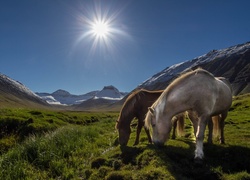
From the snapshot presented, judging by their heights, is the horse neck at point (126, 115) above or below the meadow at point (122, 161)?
above

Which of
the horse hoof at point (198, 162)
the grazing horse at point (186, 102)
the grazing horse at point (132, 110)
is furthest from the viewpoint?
the grazing horse at point (132, 110)

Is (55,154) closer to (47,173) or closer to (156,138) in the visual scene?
(47,173)

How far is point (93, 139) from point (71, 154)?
4.58 meters

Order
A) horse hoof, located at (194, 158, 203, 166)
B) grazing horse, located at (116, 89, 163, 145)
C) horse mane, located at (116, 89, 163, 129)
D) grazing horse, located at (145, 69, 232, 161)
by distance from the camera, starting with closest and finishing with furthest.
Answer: horse hoof, located at (194, 158, 203, 166), grazing horse, located at (145, 69, 232, 161), grazing horse, located at (116, 89, 163, 145), horse mane, located at (116, 89, 163, 129)

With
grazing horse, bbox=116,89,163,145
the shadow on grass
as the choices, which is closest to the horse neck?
grazing horse, bbox=116,89,163,145

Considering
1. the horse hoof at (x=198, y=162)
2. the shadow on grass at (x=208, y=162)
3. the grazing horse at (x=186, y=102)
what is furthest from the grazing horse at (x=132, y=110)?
the horse hoof at (x=198, y=162)

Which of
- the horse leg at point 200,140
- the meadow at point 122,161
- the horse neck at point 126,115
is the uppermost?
the horse neck at point 126,115

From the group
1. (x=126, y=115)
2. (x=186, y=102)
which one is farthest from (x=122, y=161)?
(x=126, y=115)

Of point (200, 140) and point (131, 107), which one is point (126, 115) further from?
point (200, 140)

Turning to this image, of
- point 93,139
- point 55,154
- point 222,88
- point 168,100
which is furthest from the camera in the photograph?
point 93,139

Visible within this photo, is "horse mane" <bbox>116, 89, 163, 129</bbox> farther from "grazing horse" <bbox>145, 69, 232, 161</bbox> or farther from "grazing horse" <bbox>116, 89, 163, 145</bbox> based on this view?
"grazing horse" <bbox>145, 69, 232, 161</bbox>

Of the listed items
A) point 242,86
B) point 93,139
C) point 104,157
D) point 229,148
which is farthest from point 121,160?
point 242,86

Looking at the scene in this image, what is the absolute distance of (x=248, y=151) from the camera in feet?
30.0

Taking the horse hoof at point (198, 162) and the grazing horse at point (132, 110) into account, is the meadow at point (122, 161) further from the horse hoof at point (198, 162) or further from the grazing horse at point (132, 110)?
the grazing horse at point (132, 110)
